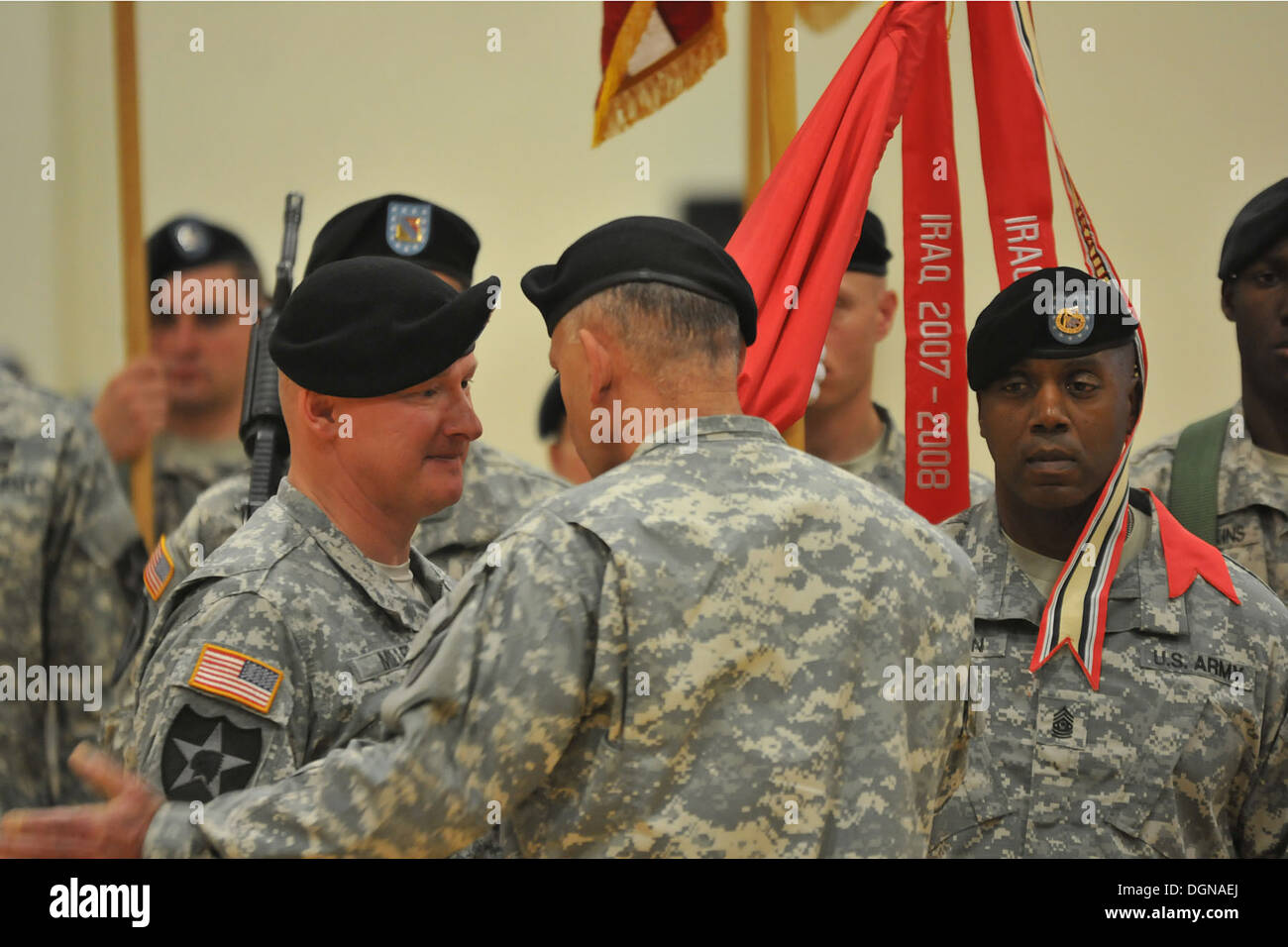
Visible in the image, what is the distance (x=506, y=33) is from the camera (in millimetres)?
5738

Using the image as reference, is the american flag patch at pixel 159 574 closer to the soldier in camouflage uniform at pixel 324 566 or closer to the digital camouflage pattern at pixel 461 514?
the digital camouflage pattern at pixel 461 514

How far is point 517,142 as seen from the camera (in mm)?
5742

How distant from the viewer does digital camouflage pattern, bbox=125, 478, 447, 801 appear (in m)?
2.10

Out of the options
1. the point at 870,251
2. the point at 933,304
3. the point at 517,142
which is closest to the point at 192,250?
the point at 517,142

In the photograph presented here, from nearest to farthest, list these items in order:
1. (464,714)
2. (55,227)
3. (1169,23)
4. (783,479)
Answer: (464,714) < (783,479) < (1169,23) < (55,227)

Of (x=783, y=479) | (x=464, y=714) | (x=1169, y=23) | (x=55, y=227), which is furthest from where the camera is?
(x=55, y=227)

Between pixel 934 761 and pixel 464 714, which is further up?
pixel 464 714

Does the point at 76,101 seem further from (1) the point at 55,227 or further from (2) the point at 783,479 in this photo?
(2) the point at 783,479

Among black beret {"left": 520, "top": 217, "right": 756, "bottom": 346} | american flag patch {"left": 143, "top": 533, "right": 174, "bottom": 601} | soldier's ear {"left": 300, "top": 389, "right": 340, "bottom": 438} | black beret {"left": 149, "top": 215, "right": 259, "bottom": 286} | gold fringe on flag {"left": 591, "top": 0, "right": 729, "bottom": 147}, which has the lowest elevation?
american flag patch {"left": 143, "top": 533, "right": 174, "bottom": 601}

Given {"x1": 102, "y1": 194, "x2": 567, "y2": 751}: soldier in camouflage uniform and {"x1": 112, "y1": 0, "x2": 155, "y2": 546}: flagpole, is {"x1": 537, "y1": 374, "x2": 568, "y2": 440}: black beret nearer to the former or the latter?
{"x1": 112, "y1": 0, "x2": 155, "y2": 546}: flagpole

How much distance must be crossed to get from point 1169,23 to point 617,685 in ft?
14.6

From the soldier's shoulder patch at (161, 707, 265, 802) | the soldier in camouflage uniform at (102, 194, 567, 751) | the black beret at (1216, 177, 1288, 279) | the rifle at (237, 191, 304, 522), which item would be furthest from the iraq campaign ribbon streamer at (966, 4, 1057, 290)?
the soldier's shoulder patch at (161, 707, 265, 802)

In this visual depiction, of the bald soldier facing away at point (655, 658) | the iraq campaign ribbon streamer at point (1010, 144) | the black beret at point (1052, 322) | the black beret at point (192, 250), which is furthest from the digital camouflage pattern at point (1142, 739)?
the black beret at point (192, 250)

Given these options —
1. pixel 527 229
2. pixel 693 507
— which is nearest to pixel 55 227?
pixel 527 229
